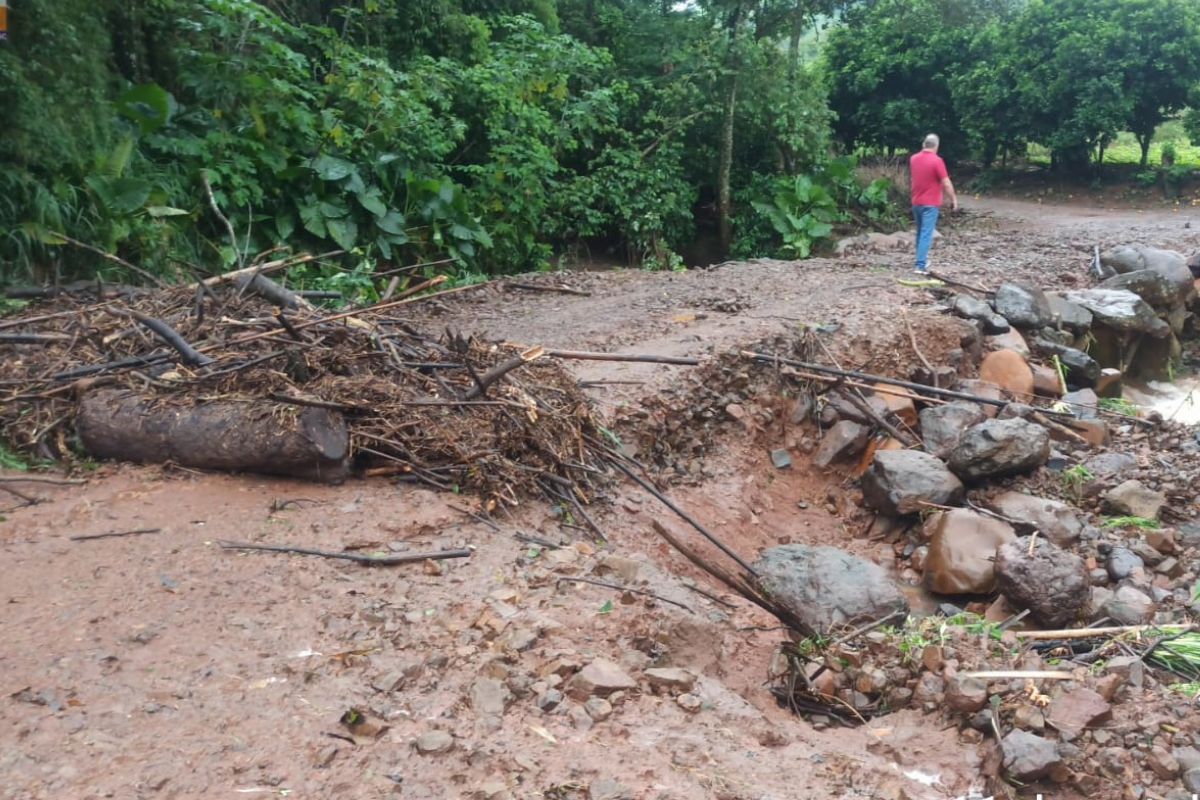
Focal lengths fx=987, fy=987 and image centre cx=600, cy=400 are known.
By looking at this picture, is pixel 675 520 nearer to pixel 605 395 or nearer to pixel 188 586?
pixel 605 395

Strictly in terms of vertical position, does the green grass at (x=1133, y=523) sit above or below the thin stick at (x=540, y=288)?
below

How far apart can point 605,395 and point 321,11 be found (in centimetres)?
820

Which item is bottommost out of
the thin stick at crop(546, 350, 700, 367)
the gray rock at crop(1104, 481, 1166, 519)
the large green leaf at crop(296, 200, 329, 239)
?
the gray rock at crop(1104, 481, 1166, 519)

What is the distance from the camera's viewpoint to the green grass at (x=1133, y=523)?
20.6 feet

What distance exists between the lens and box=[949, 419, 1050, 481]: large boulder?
261 inches

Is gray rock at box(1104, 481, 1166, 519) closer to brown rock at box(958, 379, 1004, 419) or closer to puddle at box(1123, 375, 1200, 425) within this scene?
brown rock at box(958, 379, 1004, 419)

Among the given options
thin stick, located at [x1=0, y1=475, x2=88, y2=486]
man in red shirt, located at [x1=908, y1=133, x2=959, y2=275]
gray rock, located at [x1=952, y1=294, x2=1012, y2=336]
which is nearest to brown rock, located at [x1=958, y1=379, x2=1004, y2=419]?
gray rock, located at [x1=952, y1=294, x2=1012, y2=336]

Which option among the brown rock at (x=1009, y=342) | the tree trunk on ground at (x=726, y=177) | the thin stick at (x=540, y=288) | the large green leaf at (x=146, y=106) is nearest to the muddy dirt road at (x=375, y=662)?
the brown rock at (x=1009, y=342)

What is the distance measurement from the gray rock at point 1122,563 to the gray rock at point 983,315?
123 inches

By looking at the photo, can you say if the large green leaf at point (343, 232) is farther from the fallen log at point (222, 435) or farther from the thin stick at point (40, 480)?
the thin stick at point (40, 480)

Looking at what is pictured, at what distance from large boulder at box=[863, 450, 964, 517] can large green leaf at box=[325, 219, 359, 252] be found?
230 inches

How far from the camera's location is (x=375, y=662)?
10.9ft

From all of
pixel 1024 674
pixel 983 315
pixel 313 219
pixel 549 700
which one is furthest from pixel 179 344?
pixel 983 315

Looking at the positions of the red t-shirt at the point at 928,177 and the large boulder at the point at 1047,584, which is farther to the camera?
the red t-shirt at the point at 928,177
